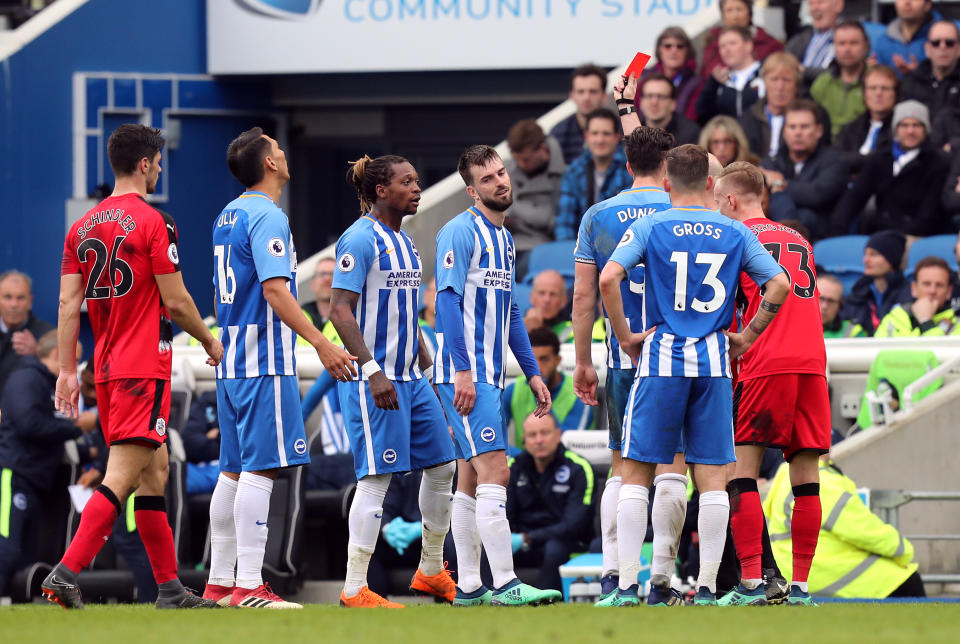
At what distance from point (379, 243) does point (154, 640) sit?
254cm

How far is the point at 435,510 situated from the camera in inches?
322

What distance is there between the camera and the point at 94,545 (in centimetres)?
769

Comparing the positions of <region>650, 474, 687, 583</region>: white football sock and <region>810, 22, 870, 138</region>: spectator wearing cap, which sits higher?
<region>810, 22, 870, 138</region>: spectator wearing cap

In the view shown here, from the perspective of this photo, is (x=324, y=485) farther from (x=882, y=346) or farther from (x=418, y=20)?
(x=418, y=20)

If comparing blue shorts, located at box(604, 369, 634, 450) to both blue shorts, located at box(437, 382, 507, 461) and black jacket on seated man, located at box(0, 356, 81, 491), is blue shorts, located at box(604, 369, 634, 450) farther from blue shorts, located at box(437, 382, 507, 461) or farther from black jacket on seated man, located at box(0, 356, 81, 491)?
black jacket on seated man, located at box(0, 356, 81, 491)

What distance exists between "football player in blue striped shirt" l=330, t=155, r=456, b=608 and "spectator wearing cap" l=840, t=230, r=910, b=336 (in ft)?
18.3

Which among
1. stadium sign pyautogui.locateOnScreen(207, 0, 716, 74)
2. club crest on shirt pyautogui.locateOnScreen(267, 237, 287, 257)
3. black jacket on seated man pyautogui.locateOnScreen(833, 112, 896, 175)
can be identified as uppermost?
stadium sign pyautogui.locateOnScreen(207, 0, 716, 74)

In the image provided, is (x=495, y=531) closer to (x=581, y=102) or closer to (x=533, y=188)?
(x=533, y=188)

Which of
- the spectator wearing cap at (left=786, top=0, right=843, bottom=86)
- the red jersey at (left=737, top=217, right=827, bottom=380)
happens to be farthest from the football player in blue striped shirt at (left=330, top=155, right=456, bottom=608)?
the spectator wearing cap at (left=786, top=0, right=843, bottom=86)

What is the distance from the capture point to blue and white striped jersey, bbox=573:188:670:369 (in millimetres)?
8172

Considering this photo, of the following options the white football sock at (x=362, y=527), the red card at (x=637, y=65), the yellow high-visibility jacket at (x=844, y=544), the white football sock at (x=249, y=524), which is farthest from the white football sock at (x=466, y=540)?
the yellow high-visibility jacket at (x=844, y=544)

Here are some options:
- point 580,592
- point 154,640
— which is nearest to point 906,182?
point 580,592

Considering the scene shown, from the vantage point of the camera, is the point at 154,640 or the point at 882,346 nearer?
the point at 154,640

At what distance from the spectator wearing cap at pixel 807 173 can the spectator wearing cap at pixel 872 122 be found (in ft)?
0.81
